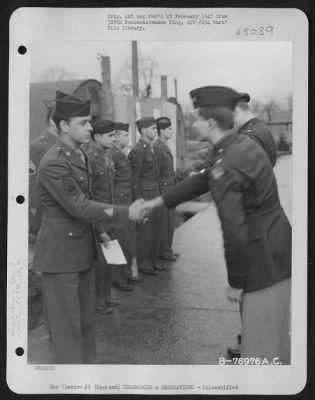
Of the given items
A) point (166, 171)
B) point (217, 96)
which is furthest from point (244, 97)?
point (166, 171)

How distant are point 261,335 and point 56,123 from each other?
116cm

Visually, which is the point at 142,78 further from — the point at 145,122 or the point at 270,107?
the point at 270,107

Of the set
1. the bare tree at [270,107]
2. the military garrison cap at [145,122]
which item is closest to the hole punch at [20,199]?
the military garrison cap at [145,122]

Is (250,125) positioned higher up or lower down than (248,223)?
higher up

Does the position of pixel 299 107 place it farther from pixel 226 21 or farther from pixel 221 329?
pixel 221 329

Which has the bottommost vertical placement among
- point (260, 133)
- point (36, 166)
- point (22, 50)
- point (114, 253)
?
point (114, 253)

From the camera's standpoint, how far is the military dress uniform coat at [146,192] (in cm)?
211

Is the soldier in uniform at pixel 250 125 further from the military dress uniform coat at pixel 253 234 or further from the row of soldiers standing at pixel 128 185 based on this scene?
the row of soldiers standing at pixel 128 185

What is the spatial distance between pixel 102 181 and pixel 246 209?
572 millimetres

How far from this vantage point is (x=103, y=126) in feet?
6.88

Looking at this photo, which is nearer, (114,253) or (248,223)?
(248,223)

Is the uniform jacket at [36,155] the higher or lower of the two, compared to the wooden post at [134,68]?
lower

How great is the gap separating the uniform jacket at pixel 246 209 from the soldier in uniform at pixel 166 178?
43 mm

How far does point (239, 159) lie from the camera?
2014 millimetres
